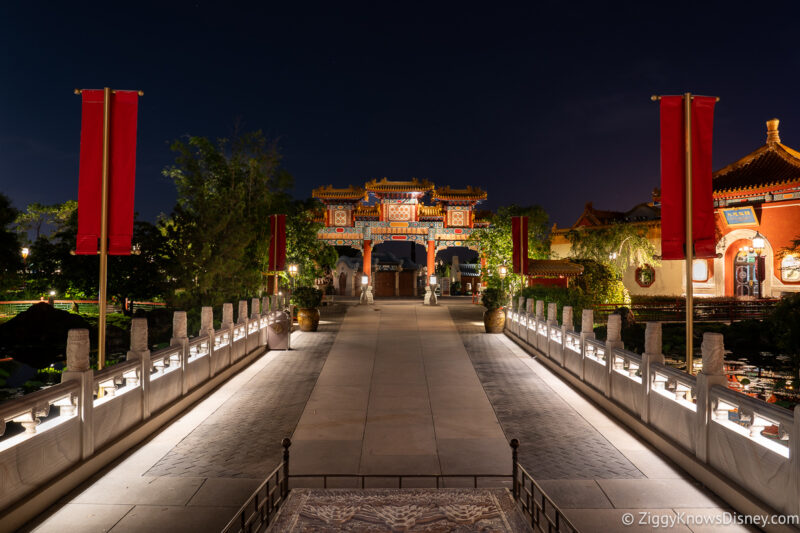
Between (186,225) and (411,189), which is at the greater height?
(411,189)

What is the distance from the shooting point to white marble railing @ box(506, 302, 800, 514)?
4.07 m

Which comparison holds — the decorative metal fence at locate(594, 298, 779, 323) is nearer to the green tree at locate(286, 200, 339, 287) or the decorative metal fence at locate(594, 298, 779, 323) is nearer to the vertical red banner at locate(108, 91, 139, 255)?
the green tree at locate(286, 200, 339, 287)

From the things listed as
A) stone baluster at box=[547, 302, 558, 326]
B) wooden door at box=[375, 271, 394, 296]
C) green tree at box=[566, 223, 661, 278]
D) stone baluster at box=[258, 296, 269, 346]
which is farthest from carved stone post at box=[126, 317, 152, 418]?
wooden door at box=[375, 271, 394, 296]

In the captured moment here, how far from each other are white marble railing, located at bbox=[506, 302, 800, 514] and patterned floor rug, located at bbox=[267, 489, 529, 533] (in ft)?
6.76

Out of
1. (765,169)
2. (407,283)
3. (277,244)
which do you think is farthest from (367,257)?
(765,169)

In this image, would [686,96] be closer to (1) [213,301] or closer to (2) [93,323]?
(1) [213,301]

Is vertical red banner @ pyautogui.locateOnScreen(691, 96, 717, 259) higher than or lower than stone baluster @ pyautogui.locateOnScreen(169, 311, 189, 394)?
higher

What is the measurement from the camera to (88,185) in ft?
23.2

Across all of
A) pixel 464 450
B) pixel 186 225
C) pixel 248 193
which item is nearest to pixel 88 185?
pixel 464 450

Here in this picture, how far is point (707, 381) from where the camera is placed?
17.0 ft

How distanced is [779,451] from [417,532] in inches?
118

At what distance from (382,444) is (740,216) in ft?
78.8

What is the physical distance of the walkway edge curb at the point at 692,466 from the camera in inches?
170

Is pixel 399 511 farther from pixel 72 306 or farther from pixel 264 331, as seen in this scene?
pixel 72 306
